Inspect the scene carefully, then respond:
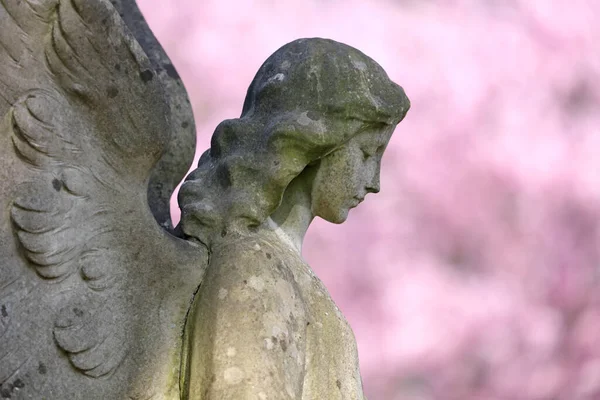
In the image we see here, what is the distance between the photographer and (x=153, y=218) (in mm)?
2180

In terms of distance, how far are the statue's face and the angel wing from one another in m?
0.45

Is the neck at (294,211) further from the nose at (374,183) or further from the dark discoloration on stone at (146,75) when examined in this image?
the dark discoloration on stone at (146,75)

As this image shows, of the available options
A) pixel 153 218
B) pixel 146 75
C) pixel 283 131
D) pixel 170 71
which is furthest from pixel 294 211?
pixel 170 71

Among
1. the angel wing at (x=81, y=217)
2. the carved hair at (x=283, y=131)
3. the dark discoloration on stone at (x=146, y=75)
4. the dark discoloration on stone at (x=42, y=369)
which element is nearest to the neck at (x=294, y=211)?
the carved hair at (x=283, y=131)

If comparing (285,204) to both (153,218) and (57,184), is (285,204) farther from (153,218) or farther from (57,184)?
(57,184)

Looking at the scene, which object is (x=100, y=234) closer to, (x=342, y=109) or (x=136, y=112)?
(x=136, y=112)

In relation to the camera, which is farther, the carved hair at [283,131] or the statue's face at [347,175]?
the statue's face at [347,175]

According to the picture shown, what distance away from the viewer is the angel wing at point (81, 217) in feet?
6.20

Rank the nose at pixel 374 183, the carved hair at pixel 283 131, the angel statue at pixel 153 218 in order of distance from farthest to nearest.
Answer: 1. the nose at pixel 374 183
2. the carved hair at pixel 283 131
3. the angel statue at pixel 153 218

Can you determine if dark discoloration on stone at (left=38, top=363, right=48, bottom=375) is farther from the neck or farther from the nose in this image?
the nose

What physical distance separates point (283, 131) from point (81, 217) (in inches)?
21.0

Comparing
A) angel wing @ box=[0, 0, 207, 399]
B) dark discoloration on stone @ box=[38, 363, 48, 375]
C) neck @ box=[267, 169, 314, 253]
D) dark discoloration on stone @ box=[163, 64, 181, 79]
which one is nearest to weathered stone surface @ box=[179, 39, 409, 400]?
neck @ box=[267, 169, 314, 253]

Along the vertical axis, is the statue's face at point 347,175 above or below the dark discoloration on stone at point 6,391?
above

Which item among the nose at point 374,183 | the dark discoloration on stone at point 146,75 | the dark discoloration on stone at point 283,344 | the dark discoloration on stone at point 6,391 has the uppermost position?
the nose at point 374,183
